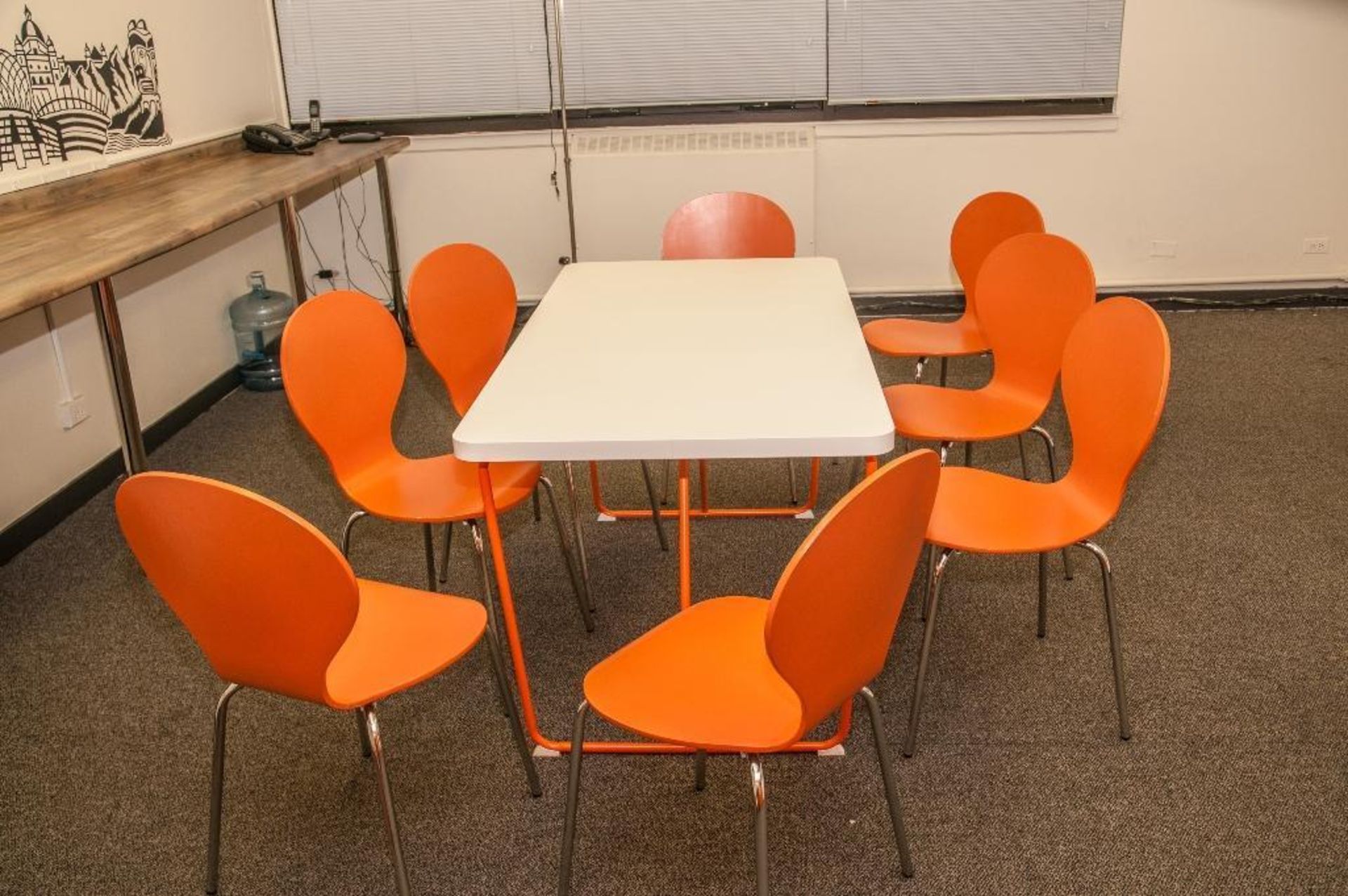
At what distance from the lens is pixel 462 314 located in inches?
111

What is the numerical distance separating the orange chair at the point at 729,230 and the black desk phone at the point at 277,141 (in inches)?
66.5

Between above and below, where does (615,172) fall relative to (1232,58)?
below

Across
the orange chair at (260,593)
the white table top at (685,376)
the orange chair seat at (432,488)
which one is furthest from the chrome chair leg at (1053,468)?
the orange chair at (260,593)

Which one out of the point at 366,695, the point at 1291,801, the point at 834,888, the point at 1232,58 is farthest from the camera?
the point at 1232,58

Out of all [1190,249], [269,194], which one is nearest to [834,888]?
[269,194]

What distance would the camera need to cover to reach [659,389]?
82.2 inches

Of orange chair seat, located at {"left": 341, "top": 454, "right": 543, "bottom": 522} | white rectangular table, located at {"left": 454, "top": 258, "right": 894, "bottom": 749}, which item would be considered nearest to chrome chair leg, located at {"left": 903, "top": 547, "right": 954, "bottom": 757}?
white rectangular table, located at {"left": 454, "top": 258, "right": 894, "bottom": 749}

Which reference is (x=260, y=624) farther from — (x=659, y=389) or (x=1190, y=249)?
(x=1190, y=249)

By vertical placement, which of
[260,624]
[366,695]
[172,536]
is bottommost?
[366,695]

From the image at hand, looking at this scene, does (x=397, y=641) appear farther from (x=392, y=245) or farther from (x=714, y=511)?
(x=392, y=245)

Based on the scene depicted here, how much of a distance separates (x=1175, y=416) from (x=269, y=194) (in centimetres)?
300

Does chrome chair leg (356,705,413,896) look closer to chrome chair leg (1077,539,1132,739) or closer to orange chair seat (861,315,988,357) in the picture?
chrome chair leg (1077,539,1132,739)

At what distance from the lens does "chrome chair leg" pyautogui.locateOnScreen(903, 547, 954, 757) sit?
221 centimetres

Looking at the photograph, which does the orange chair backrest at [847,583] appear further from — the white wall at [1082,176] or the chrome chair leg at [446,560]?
the white wall at [1082,176]
